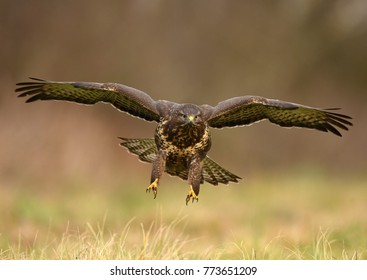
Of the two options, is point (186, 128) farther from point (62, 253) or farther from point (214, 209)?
point (214, 209)

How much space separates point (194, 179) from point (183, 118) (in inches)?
16.8

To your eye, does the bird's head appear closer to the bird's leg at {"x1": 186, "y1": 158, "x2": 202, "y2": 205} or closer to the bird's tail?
the bird's leg at {"x1": 186, "y1": 158, "x2": 202, "y2": 205}

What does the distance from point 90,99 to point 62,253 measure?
71.7 inches

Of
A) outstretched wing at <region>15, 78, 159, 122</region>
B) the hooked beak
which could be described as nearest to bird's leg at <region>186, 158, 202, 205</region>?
the hooked beak

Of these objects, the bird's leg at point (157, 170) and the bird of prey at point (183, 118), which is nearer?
the bird's leg at point (157, 170)

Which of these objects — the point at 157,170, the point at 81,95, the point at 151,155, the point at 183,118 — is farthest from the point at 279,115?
the point at 81,95

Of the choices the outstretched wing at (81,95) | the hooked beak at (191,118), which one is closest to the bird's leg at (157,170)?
the hooked beak at (191,118)

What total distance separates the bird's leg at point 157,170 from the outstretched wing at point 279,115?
21.4 inches

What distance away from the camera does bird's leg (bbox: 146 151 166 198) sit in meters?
5.79

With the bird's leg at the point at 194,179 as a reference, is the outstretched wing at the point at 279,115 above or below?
above

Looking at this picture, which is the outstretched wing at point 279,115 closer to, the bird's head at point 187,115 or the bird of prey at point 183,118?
the bird of prey at point 183,118

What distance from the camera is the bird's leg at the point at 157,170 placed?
5.79m

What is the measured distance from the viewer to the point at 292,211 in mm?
A: 10219

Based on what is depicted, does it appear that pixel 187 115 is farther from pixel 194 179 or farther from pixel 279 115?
pixel 279 115
